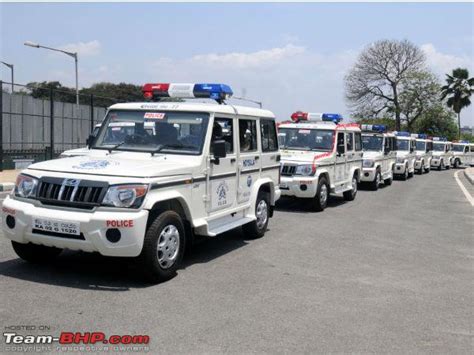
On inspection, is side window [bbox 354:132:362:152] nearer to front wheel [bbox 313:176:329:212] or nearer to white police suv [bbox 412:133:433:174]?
front wheel [bbox 313:176:329:212]

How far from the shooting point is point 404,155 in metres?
25.0

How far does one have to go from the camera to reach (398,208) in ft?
45.8

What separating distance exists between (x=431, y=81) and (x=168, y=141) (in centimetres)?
5246

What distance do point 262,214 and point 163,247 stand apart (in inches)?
127

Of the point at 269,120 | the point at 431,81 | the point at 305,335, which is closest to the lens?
the point at 305,335

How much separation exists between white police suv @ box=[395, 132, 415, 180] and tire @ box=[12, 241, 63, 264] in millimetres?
20267

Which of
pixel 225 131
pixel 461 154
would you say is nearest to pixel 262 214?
pixel 225 131

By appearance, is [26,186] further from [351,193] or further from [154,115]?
[351,193]

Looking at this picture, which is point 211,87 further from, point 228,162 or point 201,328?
point 201,328

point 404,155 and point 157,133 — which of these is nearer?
point 157,133

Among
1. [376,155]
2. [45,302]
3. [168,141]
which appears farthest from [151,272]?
[376,155]

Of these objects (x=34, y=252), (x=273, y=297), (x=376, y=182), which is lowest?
(x=273, y=297)

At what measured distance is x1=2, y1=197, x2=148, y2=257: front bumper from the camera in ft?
18.0

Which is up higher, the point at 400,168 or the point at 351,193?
the point at 400,168
